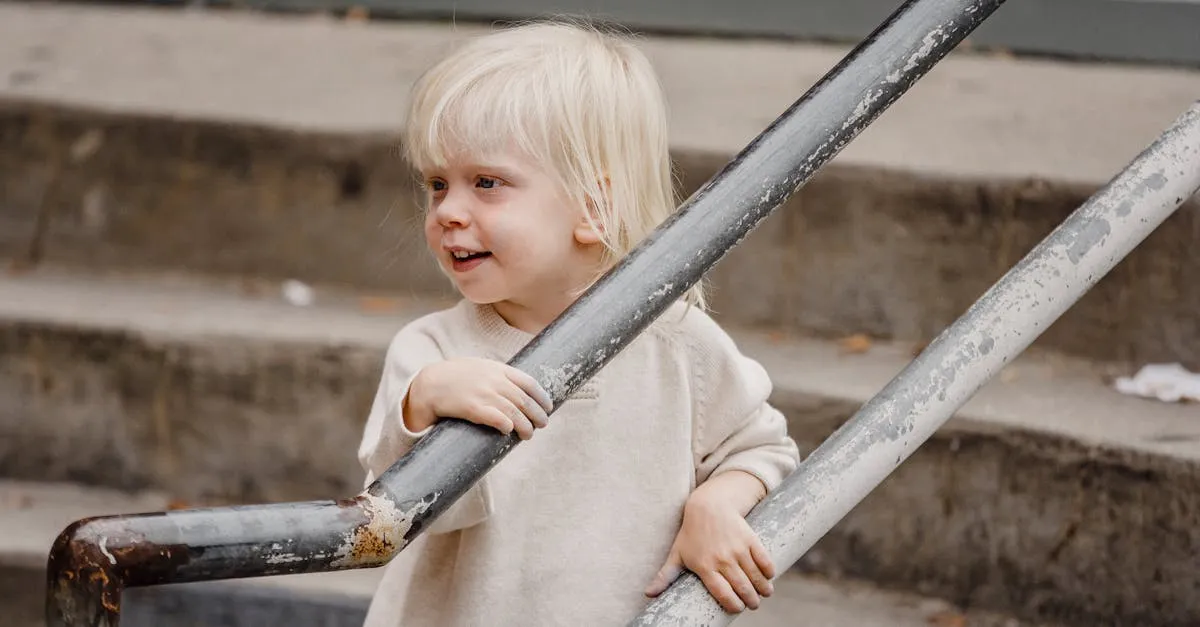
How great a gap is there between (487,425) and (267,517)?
0.68 ft

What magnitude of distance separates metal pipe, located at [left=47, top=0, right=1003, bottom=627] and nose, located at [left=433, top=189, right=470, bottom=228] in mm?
325

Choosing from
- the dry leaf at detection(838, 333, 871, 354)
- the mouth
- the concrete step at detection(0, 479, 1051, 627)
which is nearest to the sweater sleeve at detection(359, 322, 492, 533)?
the mouth

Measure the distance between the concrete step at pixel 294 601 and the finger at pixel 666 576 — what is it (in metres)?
0.57

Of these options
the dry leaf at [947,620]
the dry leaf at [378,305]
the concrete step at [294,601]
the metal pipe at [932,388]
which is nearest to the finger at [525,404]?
the metal pipe at [932,388]

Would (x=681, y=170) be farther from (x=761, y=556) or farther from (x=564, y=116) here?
(x=761, y=556)

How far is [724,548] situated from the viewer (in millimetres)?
1415

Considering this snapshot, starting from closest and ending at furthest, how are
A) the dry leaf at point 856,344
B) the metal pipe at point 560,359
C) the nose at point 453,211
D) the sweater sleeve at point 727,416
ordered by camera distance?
the metal pipe at point 560,359, the nose at point 453,211, the sweater sleeve at point 727,416, the dry leaf at point 856,344

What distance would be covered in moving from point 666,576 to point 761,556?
20 cm

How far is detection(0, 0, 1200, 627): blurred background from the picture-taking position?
2115mm

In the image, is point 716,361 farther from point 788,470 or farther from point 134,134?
point 134,134

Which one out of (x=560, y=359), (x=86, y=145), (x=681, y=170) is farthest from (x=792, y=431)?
(x=86, y=145)

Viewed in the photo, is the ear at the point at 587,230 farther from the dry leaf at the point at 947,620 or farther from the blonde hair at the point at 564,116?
the dry leaf at the point at 947,620

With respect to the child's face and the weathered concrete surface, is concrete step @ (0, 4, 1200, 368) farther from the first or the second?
the child's face

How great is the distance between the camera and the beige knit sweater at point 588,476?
61.8 inches
